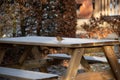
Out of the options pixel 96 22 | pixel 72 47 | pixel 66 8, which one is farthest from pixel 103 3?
pixel 72 47

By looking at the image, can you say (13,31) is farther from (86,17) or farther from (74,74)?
(86,17)

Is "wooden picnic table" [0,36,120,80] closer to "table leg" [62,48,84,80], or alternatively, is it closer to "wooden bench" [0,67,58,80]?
"table leg" [62,48,84,80]

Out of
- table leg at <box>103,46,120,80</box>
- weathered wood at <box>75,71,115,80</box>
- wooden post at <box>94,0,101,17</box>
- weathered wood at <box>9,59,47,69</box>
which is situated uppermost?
table leg at <box>103,46,120,80</box>

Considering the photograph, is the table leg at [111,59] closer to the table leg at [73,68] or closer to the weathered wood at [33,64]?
the table leg at [73,68]

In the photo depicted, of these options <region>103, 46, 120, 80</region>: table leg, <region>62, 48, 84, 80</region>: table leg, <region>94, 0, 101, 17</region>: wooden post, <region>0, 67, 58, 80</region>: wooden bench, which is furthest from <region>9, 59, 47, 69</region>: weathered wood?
<region>94, 0, 101, 17</region>: wooden post

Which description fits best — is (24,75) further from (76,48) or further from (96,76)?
(96,76)

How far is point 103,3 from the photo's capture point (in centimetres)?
1748

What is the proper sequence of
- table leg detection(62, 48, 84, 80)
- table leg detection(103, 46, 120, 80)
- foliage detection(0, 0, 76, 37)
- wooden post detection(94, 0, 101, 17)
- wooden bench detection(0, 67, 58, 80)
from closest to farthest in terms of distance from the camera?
wooden bench detection(0, 67, 58, 80), table leg detection(62, 48, 84, 80), table leg detection(103, 46, 120, 80), foliage detection(0, 0, 76, 37), wooden post detection(94, 0, 101, 17)

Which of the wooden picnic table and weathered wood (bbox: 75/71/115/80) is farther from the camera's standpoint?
weathered wood (bbox: 75/71/115/80)

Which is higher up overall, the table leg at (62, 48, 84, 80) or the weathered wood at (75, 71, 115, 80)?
the table leg at (62, 48, 84, 80)

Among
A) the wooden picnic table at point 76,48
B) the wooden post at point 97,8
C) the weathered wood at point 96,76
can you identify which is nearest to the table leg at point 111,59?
the wooden picnic table at point 76,48

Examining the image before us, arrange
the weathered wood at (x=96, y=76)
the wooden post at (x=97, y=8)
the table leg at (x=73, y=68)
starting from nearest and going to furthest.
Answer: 1. the table leg at (x=73, y=68)
2. the weathered wood at (x=96, y=76)
3. the wooden post at (x=97, y=8)

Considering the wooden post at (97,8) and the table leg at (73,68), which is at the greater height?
the table leg at (73,68)

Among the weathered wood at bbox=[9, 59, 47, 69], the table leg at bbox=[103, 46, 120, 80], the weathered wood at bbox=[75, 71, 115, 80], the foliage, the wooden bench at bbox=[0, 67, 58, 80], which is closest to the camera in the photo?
the wooden bench at bbox=[0, 67, 58, 80]
